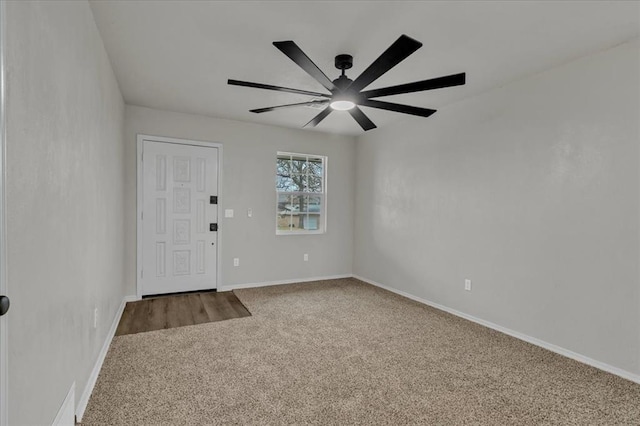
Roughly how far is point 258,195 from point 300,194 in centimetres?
73

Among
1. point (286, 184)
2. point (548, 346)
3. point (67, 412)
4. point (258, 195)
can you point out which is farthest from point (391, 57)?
point (286, 184)

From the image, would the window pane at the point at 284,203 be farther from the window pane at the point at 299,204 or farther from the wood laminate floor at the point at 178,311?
the wood laminate floor at the point at 178,311

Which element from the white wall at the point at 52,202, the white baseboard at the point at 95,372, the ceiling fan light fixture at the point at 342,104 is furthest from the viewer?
the ceiling fan light fixture at the point at 342,104

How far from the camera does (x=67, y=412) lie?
1569mm

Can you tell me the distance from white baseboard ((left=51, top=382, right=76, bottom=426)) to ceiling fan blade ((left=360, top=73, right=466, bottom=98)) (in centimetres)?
255

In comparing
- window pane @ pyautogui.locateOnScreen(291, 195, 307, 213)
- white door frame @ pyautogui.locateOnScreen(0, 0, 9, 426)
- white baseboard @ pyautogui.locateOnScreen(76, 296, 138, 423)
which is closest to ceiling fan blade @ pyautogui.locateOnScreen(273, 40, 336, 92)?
white door frame @ pyautogui.locateOnScreen(0, 0, 9, 426)

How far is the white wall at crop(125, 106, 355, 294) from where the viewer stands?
13.5 ft

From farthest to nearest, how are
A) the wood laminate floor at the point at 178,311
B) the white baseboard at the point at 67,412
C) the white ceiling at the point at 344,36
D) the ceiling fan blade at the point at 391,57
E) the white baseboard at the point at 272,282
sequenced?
the white baseboard at the point at 272,282, the wood laminate floor at the point at 178,311, the white ceiling at the point at 344,36, the ceiling fan blade at the point at 391,57, the white baseboard at the point at 67,412

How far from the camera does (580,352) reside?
2.64 metres

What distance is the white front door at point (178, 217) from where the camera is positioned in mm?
4176

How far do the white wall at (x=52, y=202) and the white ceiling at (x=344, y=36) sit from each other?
0.44 m

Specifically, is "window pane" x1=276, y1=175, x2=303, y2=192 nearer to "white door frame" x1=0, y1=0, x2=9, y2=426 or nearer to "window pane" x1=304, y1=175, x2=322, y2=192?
"window pane" x1=304, y1=175, x2=322, y2=192

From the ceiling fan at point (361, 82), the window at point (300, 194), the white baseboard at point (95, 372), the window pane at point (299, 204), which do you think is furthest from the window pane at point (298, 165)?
the white baseboard at point (95, 372)

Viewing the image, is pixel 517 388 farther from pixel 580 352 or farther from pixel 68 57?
pixel 68 57
